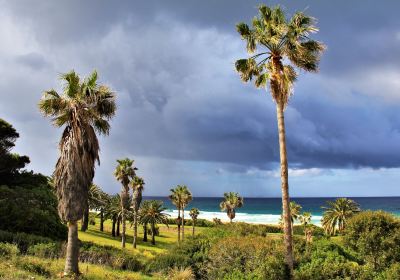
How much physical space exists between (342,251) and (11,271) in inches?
841

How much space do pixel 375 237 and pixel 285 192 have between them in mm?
16838

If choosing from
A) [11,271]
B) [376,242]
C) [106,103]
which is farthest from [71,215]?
[376,242]

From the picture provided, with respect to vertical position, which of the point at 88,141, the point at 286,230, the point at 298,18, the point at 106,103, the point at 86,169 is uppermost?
the point at 298,18

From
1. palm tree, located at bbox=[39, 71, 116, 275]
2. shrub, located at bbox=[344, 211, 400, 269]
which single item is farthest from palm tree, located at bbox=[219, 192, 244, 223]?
palm tree, located at bbox=[39, 71, 116, 275]

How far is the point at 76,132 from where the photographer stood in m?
22.2

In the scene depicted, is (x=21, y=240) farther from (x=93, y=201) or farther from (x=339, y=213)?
(x=339, y=213)

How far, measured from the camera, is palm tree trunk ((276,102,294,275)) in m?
20.1

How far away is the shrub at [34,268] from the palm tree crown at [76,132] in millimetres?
2683

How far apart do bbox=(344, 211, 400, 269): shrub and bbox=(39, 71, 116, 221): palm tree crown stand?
22.5 meters

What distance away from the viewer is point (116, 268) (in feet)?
98.7

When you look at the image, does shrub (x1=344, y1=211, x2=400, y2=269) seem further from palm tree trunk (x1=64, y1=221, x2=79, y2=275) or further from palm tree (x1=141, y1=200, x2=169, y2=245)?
palm tree (x1=141, y1=200, x2=169, y2=245)

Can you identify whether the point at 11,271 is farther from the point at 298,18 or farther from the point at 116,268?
the point at 298,18

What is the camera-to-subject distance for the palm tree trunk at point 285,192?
20.1 m

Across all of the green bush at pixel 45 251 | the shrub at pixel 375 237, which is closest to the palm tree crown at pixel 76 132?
the green bush at pixel 45 251
